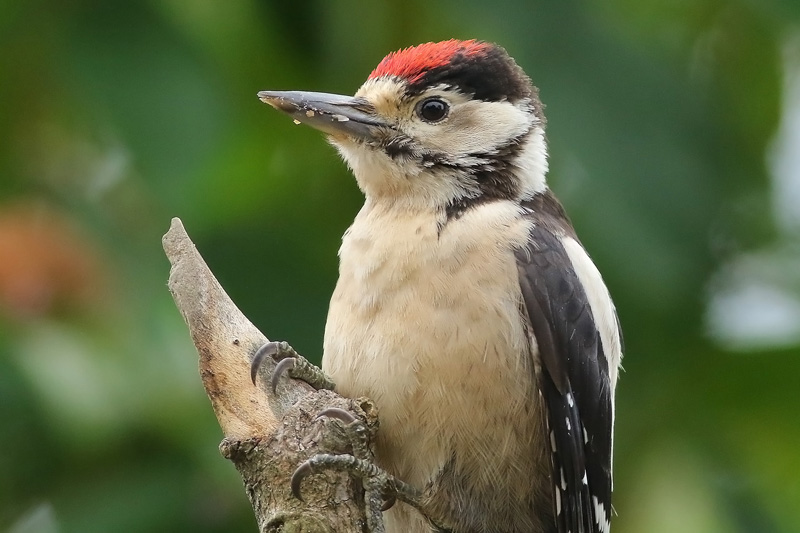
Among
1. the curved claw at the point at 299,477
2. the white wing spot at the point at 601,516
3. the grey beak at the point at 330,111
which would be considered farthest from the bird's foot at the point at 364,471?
the grey beak at the point at 330,111

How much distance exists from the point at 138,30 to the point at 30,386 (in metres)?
1.10

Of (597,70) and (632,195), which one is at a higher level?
(597,70)

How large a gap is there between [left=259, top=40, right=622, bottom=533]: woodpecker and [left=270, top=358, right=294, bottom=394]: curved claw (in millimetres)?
Result: 298

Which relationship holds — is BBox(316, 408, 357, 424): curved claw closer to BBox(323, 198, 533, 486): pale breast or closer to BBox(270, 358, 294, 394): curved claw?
BBox(270, 358, 294, 394): curved claw

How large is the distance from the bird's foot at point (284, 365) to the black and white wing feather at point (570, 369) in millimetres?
677

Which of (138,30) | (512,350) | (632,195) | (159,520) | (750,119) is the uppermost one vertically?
(750,119)

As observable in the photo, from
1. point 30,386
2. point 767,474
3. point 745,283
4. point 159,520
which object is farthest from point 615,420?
point 30,386

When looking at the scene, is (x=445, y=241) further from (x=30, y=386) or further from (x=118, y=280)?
(x=30, y=386)

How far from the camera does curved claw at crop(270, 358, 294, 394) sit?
3119 millimetres

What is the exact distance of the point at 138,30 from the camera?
11.7 feet

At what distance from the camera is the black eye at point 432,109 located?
4000 millimetres

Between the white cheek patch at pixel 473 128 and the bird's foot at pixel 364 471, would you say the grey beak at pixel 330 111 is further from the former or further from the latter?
the bird's foot at pixel 364 471

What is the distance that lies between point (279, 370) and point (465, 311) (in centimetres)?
59

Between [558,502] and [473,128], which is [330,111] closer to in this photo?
[473,128]
